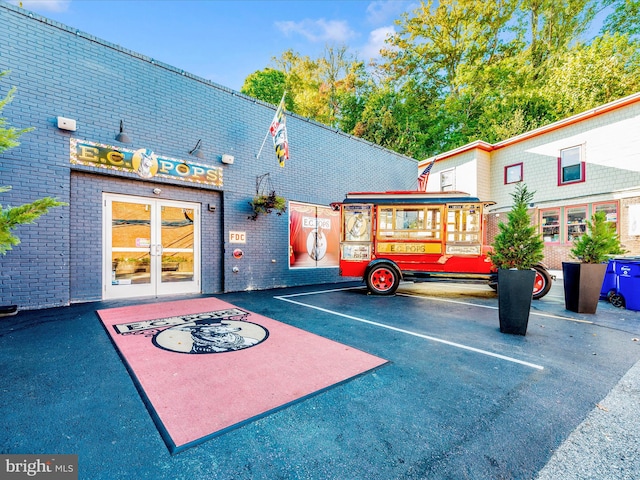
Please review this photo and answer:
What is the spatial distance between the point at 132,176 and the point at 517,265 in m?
7.52

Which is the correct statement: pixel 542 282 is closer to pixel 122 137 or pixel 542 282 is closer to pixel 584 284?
pixel 584 284

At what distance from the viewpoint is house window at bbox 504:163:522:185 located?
542 inches

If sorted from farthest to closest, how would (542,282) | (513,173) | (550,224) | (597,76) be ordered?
(597,76)
(513,173)
(550,224)
(542,282)

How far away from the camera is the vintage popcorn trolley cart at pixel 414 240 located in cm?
690

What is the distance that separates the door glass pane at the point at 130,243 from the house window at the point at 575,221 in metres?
15.4

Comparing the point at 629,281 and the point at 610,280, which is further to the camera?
the point at 610,280

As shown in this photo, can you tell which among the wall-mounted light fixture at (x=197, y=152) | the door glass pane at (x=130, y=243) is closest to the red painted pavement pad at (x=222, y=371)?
the door glass pane at (x=130, y=243)

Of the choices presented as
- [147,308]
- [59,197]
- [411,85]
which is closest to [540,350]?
[147,308]

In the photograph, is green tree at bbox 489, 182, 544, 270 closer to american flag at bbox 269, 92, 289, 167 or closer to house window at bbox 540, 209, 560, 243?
american flag at bbox 269, 92, 289, 167

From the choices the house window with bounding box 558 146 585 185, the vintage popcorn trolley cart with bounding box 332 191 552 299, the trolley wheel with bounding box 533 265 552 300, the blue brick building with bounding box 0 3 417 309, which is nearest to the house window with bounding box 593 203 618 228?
the house window with bounding box 558 146 585 185

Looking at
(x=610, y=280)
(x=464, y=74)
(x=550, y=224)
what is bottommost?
(x=610, y=280)

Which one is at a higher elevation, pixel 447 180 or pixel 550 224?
pixel 447 180

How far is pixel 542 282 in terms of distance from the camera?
22.0 feet

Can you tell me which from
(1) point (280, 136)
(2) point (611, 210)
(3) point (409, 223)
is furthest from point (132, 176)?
(2) point (611, 210)
